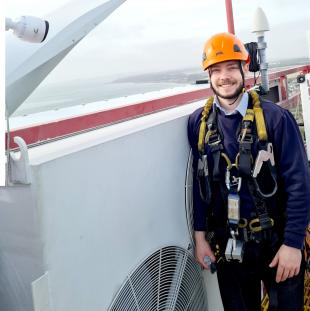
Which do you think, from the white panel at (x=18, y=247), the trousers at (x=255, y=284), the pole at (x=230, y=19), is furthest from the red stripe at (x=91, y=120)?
the pole at (x=230, y=19)

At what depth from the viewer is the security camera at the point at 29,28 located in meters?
0.88

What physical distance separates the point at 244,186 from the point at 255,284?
1.62 feet

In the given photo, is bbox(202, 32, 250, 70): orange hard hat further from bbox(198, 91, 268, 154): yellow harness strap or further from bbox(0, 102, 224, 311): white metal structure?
bbox(0, 102, 224, 311): white metal structure

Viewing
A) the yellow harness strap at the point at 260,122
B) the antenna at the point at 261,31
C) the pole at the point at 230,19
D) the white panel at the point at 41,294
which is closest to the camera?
the white panel at the point at 41,294

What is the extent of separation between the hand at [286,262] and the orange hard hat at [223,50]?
2.55 feet

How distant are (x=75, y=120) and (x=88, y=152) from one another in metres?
0.82

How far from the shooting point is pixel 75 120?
68.6 inches

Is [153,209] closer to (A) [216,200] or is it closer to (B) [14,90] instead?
(A) [216,200]

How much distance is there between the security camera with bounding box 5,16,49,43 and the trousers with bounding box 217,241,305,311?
110 cm

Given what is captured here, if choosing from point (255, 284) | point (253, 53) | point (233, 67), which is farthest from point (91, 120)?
point (253, 53)

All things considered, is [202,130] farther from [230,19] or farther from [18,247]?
[230,19]

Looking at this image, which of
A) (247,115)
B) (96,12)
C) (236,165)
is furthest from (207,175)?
(96,12)

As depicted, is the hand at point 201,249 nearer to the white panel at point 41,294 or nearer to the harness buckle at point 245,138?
the harness buckle at point 245,138

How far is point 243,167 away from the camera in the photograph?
138 cm
